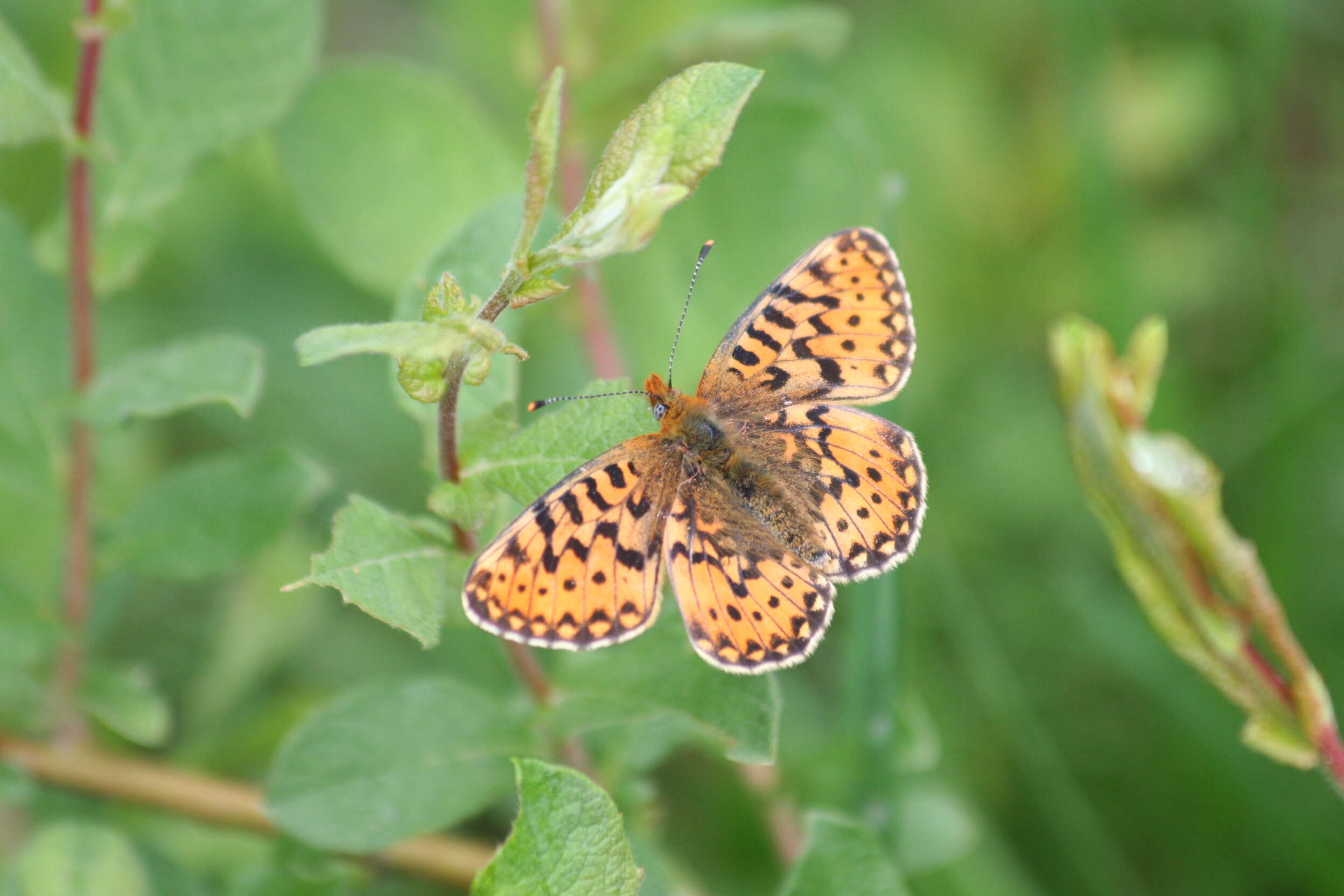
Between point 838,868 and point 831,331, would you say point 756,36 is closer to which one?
point 831,331

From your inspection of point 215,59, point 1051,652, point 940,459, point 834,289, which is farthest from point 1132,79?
point 215,59

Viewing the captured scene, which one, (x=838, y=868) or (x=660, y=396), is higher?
(x=660, y=396)

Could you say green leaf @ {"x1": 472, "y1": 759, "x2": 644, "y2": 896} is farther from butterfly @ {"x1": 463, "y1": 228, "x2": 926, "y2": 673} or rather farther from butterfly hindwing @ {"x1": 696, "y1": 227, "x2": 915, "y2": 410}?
butterfly hindwing @ {"x1": 696, "y1": 227, "x2": 915, "y2": 410}

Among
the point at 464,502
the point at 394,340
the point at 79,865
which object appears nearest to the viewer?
the point at 394,340

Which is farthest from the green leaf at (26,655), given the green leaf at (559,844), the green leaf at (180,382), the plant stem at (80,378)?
the green leaf at (559,844)

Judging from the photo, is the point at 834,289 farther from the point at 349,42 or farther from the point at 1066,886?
the point at 349,42

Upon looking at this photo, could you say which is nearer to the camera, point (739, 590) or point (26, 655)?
point (739, 590)

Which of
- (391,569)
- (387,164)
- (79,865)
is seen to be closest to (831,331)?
(391,569)

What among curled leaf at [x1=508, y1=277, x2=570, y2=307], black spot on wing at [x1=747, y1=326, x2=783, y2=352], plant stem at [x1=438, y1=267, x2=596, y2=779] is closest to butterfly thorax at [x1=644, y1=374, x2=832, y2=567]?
black spot on wing at [x1=747, y1=326, x2=783, y2=352]
